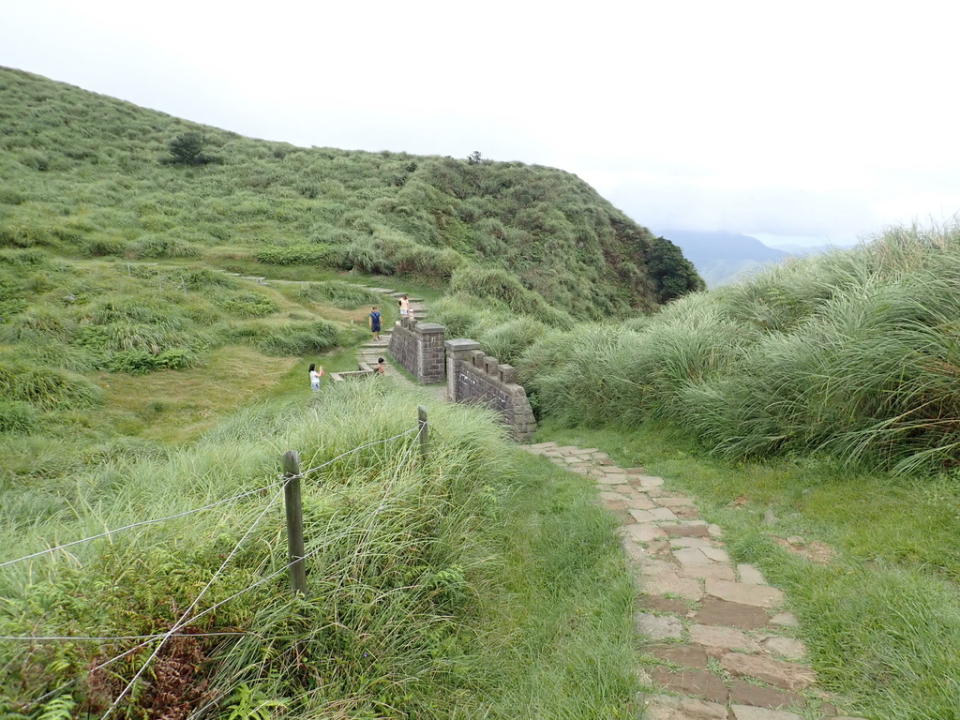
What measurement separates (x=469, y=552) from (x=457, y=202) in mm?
32290

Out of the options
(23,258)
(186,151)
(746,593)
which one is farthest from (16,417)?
(186,151)

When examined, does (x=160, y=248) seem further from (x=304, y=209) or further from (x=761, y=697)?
(x=761, y=697)

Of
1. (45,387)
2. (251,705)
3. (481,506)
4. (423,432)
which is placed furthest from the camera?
(45,387)

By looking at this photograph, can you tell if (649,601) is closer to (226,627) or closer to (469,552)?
(469,552)

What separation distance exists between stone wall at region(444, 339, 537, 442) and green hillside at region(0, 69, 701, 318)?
889 cm

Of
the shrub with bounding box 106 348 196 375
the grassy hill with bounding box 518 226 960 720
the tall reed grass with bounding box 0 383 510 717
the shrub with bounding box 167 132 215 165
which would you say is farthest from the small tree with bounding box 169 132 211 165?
the tall reed grass with bounding box 0 383 510 717

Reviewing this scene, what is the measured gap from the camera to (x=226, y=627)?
2598mm

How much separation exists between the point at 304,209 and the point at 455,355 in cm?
1975

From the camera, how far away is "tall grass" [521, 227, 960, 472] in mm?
4285

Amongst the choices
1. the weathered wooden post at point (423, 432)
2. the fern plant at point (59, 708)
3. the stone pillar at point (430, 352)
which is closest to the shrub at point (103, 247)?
the stone pillar at point (430, 352)

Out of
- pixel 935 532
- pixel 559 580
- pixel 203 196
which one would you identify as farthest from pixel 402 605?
pixel 203 196

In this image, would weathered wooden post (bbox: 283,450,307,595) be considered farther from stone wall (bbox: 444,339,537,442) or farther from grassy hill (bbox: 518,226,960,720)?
stone wall (bbox: 444,339,537,442)

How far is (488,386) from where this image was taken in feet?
31.6

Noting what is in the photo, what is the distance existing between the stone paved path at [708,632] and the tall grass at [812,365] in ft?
4.77
